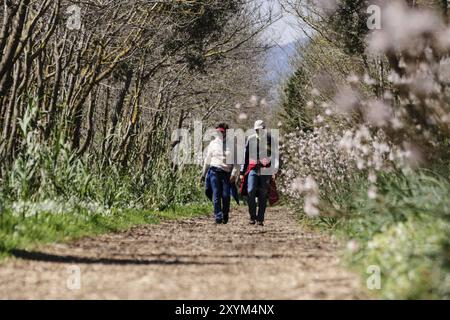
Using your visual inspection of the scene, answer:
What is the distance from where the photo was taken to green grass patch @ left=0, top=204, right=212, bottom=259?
7.20 meters

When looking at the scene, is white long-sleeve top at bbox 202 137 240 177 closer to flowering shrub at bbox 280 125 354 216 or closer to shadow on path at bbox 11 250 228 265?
flowering shrub at bbox 280 125 354 216

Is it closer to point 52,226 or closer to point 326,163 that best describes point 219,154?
point 326,163

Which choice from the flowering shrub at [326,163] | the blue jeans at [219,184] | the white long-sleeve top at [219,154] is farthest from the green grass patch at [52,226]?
the flowering shrub at [326,163]

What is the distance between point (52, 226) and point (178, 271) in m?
2.51

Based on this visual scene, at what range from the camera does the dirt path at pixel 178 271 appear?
512 centimetres

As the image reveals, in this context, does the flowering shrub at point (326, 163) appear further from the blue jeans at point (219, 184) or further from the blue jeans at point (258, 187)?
the blue jeans at point (219, 184)

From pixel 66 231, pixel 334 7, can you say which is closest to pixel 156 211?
pixel 334 7

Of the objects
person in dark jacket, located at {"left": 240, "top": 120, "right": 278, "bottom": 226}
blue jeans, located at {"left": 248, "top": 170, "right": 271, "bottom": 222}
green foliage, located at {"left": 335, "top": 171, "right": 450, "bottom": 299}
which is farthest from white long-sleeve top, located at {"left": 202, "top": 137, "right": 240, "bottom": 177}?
green foliage, located at {"left": 335, "top": 171, "right": 450, "bottom": 299}

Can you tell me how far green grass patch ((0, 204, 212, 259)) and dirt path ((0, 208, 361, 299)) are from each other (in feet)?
0.58

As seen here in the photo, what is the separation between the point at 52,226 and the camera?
820 cm

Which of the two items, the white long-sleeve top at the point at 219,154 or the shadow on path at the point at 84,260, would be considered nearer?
the shadow on path at the point at 84,260

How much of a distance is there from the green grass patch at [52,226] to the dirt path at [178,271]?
0.58 feet

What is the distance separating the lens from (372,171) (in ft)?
28.8

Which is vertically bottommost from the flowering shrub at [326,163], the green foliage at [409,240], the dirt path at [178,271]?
the dirt path at [178,271]
